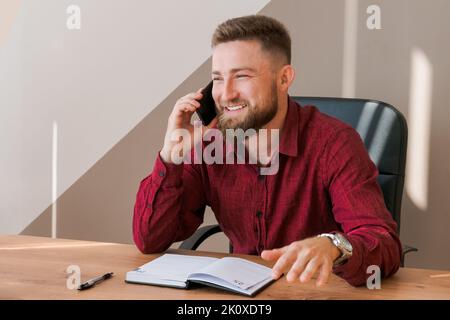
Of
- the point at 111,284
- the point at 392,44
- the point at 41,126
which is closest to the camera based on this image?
the point at 111,284

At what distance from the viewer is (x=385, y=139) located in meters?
2.00

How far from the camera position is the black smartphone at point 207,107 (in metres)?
1.89

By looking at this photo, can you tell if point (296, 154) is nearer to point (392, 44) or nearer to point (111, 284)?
point (111, 284)

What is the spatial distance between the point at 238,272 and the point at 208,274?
9cm

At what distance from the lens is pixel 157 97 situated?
2.81 meters

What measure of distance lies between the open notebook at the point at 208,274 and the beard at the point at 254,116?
42 centimetres

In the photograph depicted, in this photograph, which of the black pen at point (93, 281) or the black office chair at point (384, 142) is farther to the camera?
the black office chair at point (384, 142)

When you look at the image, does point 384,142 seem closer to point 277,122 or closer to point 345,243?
point 277,122

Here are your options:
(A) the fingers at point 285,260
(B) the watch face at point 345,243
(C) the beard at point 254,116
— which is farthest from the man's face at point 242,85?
(A) the fingers at point 285,260

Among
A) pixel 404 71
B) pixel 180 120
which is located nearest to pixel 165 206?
pixel 180 120

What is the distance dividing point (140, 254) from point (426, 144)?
1.27m

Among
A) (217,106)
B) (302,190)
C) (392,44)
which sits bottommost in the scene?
(302,190)

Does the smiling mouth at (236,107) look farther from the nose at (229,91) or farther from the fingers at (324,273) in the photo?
the fingers at (324,273)

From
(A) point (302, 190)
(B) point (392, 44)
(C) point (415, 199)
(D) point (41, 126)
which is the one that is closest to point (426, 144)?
A: (C) point (415, 199)
